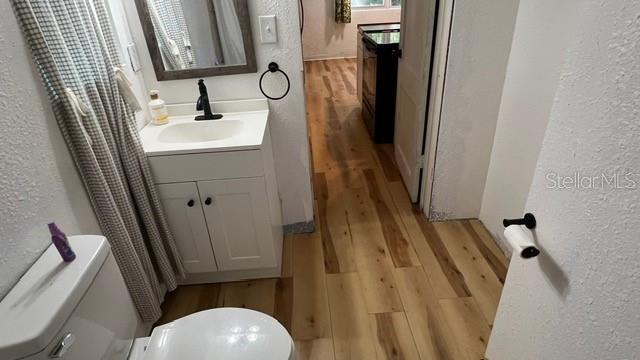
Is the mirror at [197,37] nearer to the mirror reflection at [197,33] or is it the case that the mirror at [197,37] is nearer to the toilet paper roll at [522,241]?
the mirror reflection at [197,33]

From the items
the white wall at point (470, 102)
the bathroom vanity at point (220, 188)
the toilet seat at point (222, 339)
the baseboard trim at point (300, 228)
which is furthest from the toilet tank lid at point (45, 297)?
the white wall at point (470, 102)

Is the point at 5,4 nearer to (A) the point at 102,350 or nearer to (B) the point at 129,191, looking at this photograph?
(B) the point at 129,191

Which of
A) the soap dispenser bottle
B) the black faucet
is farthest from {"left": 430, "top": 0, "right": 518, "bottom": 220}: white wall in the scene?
the soap dispenser bottle

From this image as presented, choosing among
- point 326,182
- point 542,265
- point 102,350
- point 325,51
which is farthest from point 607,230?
point 325,51

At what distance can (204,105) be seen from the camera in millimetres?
1814

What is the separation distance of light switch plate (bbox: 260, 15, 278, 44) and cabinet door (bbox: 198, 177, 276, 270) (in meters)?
0.68

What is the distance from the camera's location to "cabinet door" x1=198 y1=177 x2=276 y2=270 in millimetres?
1649

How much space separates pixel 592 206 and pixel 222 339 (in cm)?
103

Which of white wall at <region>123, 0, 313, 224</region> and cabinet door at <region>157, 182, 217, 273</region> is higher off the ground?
white wall at <region>123, 0, 313, 224</region>

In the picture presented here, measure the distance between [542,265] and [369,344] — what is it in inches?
35.0

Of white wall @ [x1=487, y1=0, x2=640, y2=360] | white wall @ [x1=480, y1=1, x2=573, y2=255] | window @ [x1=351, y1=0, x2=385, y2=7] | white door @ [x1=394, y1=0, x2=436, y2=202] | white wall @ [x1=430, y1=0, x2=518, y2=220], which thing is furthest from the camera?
window @ [x1=351, y1=0, x2=385, y2=7]

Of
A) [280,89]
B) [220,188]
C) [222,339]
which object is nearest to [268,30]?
[280,89]

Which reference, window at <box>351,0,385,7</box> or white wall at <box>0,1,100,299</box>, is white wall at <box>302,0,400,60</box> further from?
white wall at <box>0,1,100,299</box>

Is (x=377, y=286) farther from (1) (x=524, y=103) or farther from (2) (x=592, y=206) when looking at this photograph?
(2) (x=592, y=206)
